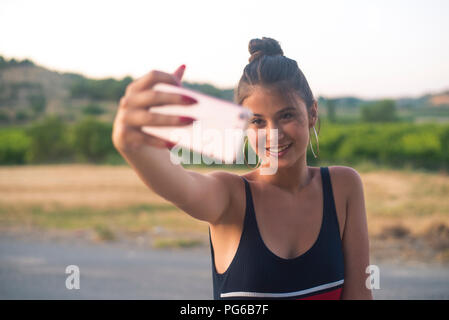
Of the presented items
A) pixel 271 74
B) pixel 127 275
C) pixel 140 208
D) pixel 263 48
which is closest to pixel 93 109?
pixel 140 208

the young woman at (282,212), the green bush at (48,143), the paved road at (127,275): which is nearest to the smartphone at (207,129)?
the young woman at (282,212)

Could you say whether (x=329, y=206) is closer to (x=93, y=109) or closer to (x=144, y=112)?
(x=144, y=112)

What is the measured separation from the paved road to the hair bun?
3.68 m

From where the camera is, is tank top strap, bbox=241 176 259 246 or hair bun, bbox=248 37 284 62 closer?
tank top strap, bbox=241 176 259 246

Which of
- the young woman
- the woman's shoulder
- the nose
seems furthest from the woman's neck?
the nose

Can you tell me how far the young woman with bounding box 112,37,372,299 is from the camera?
148 cm

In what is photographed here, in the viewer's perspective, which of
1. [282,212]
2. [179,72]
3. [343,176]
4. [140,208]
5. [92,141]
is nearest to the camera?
[179,72]

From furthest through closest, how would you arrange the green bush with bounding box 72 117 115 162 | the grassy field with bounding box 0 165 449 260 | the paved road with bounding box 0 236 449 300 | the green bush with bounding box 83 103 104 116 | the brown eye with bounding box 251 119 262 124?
the green bush with bounding box 83 103 104 116 < the green bush with bounding box 72 117 115 162 < the grassy field with bounding box 0 165 449 260 < the paved road with bounding box 0 236 449 300 < the brown eye with bounding box 251 119 262 124

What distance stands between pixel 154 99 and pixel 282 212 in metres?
0.87

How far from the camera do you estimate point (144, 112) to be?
3.06ft

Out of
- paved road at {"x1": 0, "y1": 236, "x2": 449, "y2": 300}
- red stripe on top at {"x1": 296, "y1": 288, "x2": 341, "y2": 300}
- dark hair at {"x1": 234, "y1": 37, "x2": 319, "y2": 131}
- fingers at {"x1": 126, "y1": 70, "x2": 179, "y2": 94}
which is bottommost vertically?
paved road at {"x1": 0, "y1": 236, "x2": 449, "y2": 300}

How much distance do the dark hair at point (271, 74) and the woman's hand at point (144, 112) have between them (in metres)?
0.63

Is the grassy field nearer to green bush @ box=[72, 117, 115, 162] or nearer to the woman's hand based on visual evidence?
green bush @ box=[72, 117, 115, 162]
